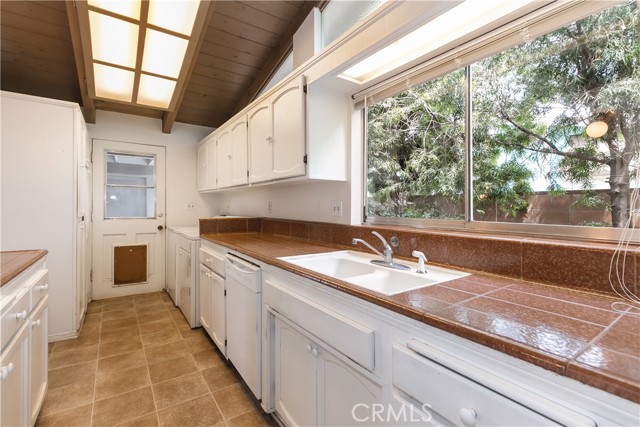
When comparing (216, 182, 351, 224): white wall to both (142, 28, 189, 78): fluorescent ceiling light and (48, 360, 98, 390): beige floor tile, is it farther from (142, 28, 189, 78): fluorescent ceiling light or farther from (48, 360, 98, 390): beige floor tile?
(48, 360, 98, 390): beige floor tile

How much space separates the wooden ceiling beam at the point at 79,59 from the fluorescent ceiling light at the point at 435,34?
2099 millimetres

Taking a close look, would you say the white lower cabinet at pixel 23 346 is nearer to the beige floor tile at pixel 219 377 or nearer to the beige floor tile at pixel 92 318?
the beige floor tile at pixel 219 377

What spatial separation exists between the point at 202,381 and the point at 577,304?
6.86ft

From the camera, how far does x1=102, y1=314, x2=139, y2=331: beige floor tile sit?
2873 millimetres

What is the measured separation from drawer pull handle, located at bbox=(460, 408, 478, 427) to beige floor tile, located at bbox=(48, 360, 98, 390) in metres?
2.36

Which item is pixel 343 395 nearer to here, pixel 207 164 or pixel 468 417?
pixel 468 417

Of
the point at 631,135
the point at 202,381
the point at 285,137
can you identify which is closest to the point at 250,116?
the point at 285,137

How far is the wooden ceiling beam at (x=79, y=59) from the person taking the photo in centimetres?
220

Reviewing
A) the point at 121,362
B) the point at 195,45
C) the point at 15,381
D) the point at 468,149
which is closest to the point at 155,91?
the point at 195,45

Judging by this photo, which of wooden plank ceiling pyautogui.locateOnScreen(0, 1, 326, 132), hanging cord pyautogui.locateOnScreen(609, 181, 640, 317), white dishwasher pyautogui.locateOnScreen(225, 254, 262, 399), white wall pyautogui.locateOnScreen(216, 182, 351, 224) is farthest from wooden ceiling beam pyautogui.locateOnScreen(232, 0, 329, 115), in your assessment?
hanging cord pyautogui.locateOnScreen(609, 181, 640, 317)

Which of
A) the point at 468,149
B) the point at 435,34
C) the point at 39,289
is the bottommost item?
the point at 39,289

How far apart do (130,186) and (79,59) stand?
1.70 meters

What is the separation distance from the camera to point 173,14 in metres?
2.32

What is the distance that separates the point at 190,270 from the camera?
278cm
